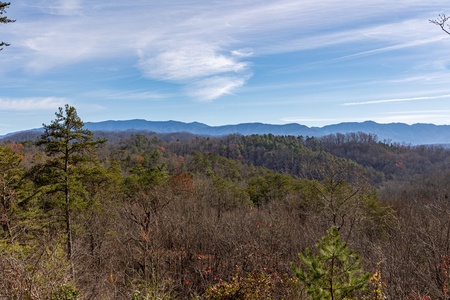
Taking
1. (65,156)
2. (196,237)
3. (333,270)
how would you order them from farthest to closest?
(196,237) < (65,156) < (333,270)

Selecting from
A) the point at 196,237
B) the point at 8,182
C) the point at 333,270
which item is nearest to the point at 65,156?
the point at 8,182

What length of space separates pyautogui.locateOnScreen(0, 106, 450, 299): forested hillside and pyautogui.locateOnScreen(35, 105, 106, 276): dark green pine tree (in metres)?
0.06

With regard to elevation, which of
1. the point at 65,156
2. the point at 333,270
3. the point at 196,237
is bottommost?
the point at 196,237

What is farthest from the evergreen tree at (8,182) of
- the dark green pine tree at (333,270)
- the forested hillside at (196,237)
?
the dark green pine tree at (333,270)

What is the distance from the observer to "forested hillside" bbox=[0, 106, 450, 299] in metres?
7.91

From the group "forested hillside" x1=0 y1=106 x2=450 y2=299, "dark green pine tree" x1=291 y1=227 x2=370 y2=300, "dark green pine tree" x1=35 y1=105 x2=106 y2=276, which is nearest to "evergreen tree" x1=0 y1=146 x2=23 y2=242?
"forested hillside" x1=0 y1=106 x2=450 y2=299

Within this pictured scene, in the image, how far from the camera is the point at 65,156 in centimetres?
1509

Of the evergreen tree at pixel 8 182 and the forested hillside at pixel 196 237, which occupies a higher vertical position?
the evergreen tree at pixel 8 182

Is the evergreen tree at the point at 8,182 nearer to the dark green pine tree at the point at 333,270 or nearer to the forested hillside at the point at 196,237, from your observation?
the forested hillside at the point at 196,237

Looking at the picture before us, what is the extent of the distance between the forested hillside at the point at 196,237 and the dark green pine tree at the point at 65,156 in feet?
0.19

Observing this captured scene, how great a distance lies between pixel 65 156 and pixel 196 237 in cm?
961

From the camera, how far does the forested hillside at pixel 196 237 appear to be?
311 inches

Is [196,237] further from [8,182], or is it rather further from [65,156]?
[8,182]

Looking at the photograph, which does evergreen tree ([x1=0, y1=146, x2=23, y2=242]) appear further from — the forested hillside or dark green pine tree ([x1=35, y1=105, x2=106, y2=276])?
dark green pine tree ([x1=35, y1=105, x2=106, y2=276])
